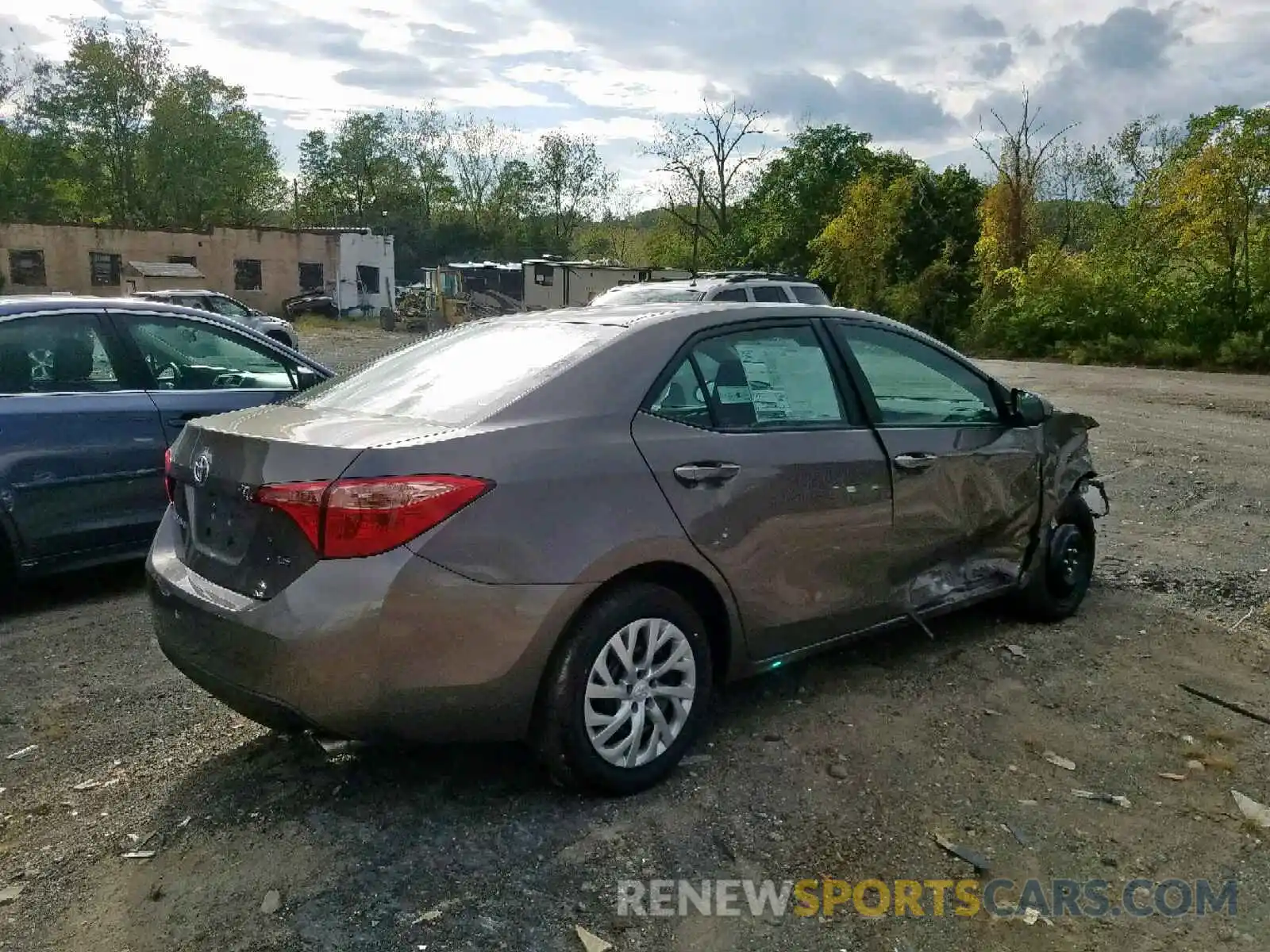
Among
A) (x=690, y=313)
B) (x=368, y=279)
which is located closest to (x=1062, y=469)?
(x=690, y=313)

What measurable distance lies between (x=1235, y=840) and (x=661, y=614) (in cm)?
184

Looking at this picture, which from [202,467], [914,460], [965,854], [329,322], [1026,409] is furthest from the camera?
[329,322]

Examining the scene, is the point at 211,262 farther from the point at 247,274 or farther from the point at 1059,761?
the point at 1059,761

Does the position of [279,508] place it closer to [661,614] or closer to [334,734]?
[334,734]

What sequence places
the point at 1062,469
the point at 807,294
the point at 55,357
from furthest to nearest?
the point at 807,294 < the point at 55,357 < the point at 1062,469

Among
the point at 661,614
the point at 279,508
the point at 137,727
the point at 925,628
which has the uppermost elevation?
the point at 279,508

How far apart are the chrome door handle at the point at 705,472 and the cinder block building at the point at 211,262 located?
37785 millimetres

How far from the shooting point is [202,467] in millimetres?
3301

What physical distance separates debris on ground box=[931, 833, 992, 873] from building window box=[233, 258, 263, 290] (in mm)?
44066

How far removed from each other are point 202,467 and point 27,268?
42902mm

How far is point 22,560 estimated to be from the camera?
16.7 ft

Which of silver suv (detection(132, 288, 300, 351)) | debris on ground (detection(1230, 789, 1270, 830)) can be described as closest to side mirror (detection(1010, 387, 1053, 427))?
debris on ground (detection(1230, 789, 1270, 830))

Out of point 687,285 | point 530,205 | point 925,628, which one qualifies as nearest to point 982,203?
point 687,285

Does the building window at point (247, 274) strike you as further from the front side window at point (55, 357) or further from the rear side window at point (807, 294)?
the front side window at point (55, 357)
